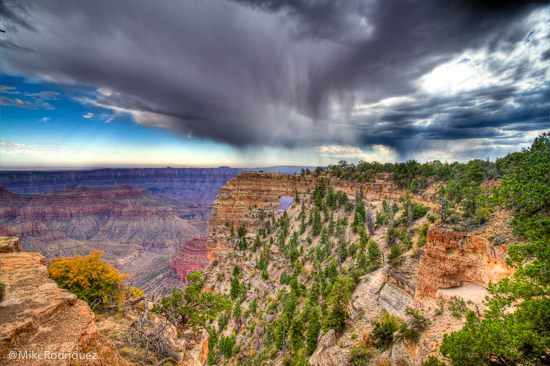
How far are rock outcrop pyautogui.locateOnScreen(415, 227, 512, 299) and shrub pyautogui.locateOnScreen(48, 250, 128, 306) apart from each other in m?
27.5

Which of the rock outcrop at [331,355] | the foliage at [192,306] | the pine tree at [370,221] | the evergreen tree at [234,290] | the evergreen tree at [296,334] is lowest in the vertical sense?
the evergreen tree at [234,290]

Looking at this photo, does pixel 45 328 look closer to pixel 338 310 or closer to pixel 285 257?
pixel 338 310

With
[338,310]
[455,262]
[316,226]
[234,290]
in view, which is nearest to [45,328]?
[338,310]

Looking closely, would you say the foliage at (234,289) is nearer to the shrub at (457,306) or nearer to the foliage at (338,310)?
the foliage at (338,310)

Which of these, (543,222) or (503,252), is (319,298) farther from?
(543,222)

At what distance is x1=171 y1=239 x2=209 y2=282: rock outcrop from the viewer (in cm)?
9712

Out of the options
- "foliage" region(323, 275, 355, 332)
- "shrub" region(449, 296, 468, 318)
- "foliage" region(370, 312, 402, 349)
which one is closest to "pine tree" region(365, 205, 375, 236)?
"foliage" region(323, 275, 355, 332)

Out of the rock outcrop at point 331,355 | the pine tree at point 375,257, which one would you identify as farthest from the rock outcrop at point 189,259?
the rock outcrop at point 331,355

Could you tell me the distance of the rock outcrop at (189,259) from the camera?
97.1m

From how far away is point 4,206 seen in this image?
465 ft

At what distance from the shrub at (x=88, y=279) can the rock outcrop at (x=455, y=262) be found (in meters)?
27.5

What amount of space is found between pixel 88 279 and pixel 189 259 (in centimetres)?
9149

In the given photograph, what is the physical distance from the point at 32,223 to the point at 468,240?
199 meters

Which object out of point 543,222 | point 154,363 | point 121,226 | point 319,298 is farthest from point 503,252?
point 121,226
